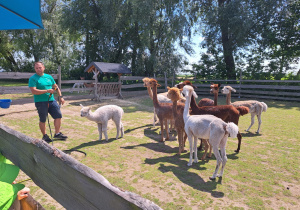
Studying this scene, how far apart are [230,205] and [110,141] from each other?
3910 millimetres

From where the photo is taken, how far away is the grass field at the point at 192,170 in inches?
124

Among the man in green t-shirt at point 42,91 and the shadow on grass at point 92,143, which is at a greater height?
the man in green t-shirt at point 42,91

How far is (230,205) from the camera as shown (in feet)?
9.79

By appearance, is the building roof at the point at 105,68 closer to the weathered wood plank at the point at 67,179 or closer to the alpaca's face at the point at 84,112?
the alpaca's face at the point at 84,112

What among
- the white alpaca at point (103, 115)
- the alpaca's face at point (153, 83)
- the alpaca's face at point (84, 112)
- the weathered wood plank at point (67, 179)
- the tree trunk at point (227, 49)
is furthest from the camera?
the tree trunk at point (227, 49)

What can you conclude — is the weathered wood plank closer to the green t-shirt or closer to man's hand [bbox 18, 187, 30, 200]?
man's hand [bbox 18, 187, 30, 200]

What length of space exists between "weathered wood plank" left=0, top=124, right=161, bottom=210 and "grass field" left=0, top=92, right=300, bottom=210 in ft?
5.40

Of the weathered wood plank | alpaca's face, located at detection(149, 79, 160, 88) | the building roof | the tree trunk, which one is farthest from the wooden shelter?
the weathered wood plank

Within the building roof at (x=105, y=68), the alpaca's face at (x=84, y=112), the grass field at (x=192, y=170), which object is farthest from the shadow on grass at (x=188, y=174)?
the building roof at (x=105, y=68)

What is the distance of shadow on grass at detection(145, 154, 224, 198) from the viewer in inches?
135


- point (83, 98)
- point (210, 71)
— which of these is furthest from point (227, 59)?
point (83, 98)

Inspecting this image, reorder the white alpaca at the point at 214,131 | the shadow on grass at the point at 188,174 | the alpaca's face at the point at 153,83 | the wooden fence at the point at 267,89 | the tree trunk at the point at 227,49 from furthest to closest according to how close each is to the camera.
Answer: the tree trunk at the point at 227,49 → the wooden fence at the point at 267,89 → the alpaca's face at the point at 153,83 → the white alpaca at the point at 214,131 → the shadow on grass at the point at 188,174

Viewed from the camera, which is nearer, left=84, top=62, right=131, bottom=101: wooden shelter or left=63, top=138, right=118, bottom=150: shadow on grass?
left=63, top=138, right=118, bottom=150: shadow on grass

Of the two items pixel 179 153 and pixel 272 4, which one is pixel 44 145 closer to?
pixel 179 153
